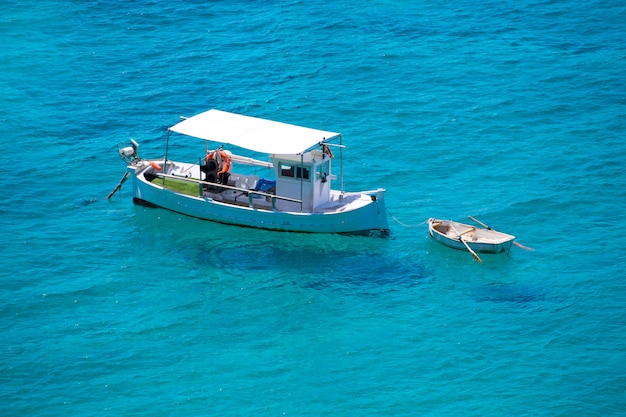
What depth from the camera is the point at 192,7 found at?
7731 centimetres

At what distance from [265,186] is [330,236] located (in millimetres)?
4358

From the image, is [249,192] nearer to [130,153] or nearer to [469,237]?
[130,153]

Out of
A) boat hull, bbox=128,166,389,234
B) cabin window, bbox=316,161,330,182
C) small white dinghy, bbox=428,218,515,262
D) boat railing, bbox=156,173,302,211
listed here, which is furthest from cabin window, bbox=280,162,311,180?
small white dinghy, bbox=428,218,515,262

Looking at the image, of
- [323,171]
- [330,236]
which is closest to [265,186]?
[323,171]

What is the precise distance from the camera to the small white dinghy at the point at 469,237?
4462 centimetres

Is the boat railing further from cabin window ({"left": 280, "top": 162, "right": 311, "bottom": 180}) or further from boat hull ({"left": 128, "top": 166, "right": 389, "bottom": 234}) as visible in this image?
cabin window ({"left": 280, "top": 162, "right": 311, "bottom": 180})

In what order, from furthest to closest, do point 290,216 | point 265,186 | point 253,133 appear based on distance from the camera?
1. point 265,186
2. point 253,133
3. point 290,216

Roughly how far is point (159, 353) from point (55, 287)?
7.54 meters

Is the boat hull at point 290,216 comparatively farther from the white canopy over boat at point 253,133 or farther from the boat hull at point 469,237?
the white canopy over boat at point 253,133

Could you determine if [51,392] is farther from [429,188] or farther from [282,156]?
[429,188]

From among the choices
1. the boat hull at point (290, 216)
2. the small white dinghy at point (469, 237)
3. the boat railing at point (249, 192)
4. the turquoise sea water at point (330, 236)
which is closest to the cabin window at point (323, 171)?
the boat railing at point (249, 192)

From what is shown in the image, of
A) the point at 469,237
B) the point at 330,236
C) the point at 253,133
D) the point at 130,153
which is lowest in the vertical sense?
the point at 330,236

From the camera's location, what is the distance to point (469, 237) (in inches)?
1800

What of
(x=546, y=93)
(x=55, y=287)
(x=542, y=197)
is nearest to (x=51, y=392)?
(x=55, y=287)
